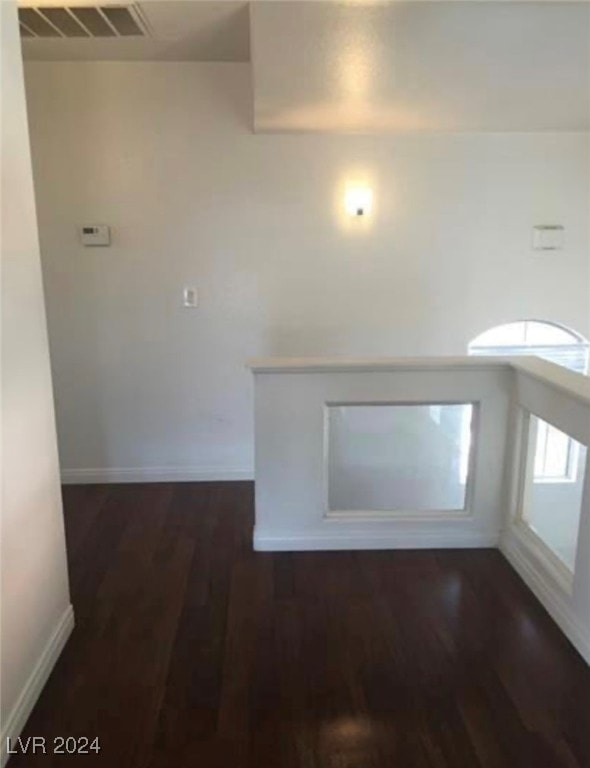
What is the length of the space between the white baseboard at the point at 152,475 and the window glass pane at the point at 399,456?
3.89 feet

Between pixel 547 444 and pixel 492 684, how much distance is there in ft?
3.75

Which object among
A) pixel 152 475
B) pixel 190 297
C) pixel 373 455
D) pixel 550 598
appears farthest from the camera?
pixel 152 475

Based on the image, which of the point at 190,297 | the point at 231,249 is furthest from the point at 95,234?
the point at 231,249

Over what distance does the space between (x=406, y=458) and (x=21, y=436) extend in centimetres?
189

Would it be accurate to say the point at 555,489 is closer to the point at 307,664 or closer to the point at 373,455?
the point at 373,455

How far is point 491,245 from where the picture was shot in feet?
12.7

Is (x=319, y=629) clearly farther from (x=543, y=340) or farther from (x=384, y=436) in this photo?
(x=543, y=340)

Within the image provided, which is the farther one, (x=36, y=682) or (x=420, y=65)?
(x=420, y=65)

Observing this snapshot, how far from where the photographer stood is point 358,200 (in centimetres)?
376

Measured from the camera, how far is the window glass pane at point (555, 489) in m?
2.52

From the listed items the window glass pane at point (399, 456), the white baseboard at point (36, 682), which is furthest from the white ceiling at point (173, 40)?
the white baseboard at point (36, 682)

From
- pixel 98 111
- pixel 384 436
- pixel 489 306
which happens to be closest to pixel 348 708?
pixel 384 436

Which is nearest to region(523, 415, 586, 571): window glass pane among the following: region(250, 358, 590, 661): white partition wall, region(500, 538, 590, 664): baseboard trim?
Answer: region(250, 358, 590, 661): white partition wall

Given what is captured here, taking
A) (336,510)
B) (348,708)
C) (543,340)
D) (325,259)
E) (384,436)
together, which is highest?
(325,259)
